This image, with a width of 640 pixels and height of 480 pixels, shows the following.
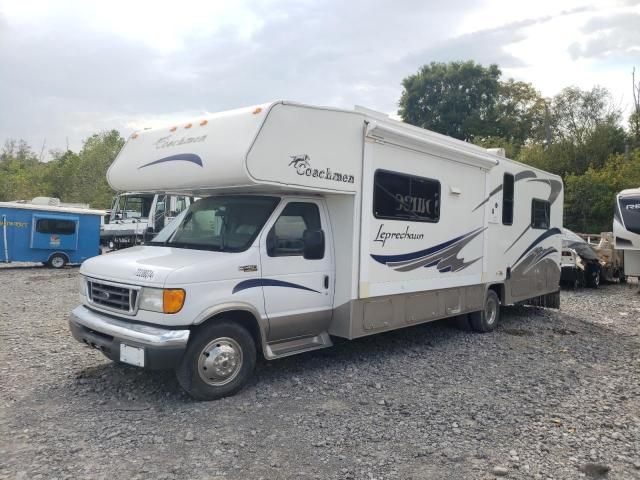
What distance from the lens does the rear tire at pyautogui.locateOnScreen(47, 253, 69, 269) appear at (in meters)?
17.6

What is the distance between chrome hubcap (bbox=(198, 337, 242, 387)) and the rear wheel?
48.0 ft

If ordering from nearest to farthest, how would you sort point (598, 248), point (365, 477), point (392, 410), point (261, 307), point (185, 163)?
point (365, 477) → point (392, 410) → point (261, 307) → point (185, 163) → point (598, 248)

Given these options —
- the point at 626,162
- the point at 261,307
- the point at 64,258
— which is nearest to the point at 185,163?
the point at 261,307

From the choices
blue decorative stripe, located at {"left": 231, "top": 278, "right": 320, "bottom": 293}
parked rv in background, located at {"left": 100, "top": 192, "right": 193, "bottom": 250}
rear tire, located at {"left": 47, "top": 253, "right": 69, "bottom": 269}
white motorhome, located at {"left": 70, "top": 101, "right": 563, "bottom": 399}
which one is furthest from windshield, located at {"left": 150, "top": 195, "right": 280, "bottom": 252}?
rear tire, located at {"left": 47, "top": 253, "right": 69, "bottom": 269}

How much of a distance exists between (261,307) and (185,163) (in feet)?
6.05

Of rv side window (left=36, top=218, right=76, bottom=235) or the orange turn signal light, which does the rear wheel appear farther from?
the orange turn signal light

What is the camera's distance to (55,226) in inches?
691

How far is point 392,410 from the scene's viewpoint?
5.18 meters

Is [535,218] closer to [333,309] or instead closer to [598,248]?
[333,309]

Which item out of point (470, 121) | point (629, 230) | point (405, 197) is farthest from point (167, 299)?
point (470, 121)

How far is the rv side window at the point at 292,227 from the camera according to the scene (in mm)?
5711

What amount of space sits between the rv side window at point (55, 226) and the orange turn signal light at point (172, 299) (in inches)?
576

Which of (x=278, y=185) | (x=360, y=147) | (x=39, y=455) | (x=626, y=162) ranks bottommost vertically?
(x=39, y=455)

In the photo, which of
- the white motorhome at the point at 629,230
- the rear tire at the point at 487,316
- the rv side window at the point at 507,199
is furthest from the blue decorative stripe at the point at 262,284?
the white motorhome at the point at 629,230
